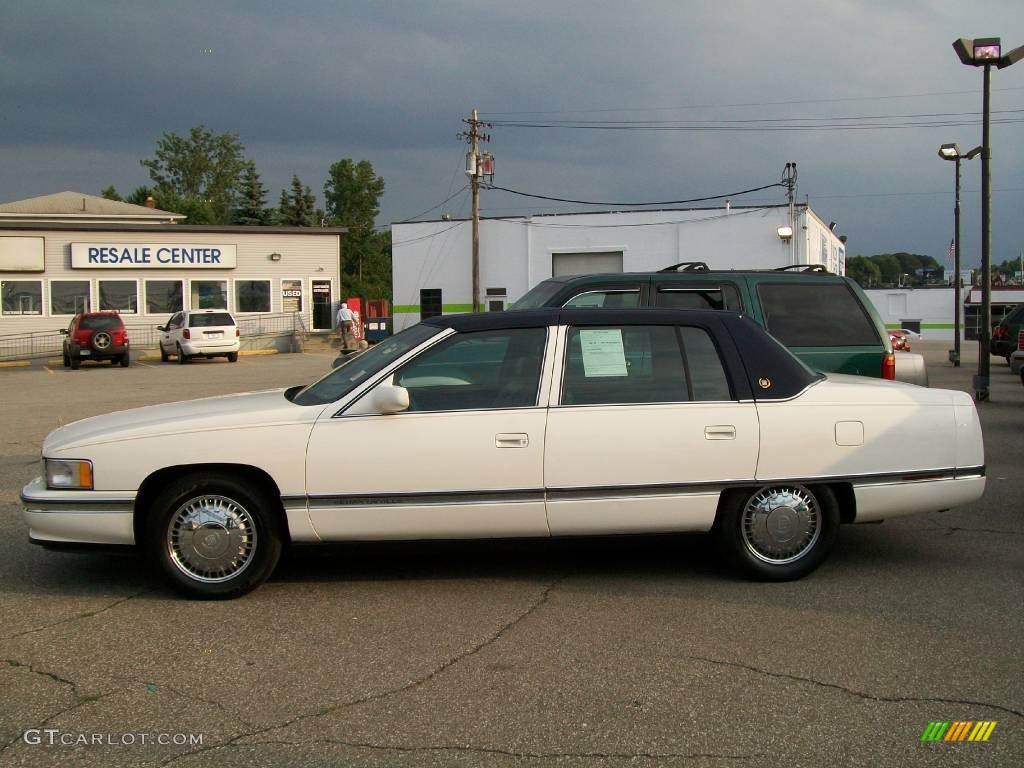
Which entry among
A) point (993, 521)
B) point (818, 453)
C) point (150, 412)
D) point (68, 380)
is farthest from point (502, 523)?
point (68, 380)

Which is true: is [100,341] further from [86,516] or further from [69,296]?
[86,516]

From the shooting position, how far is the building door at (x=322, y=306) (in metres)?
42.3

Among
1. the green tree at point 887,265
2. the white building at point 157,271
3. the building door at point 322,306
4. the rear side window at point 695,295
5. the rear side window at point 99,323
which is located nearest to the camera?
the rear side window at point 695,295

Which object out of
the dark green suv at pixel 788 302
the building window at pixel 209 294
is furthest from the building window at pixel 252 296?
the dark green suv at pixel 788 302

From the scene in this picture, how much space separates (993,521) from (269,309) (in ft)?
121

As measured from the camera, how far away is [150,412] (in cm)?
600

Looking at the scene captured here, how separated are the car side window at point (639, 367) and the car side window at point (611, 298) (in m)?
2.96

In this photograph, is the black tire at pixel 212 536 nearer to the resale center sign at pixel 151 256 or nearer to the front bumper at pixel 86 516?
the front bumper at pixel 86 516

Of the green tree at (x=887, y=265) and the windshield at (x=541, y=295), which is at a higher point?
the green tree at (x=887, y=265)

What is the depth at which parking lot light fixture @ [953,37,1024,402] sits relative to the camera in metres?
17.0

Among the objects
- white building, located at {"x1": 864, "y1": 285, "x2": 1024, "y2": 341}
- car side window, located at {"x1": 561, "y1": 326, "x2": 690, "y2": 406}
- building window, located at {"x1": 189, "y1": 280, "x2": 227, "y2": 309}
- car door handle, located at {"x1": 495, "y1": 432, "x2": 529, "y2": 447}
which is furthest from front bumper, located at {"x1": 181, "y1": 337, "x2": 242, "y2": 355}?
white building, located at {"x1": 864, "y1": 285, "x2": 1024, "y2": 341}

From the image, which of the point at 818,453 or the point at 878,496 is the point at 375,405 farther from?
the point at 878,496

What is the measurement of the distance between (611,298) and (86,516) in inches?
191

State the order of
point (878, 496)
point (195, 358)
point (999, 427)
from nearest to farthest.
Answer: point (878, 496) → point (999, 427) → point (195, 358)
